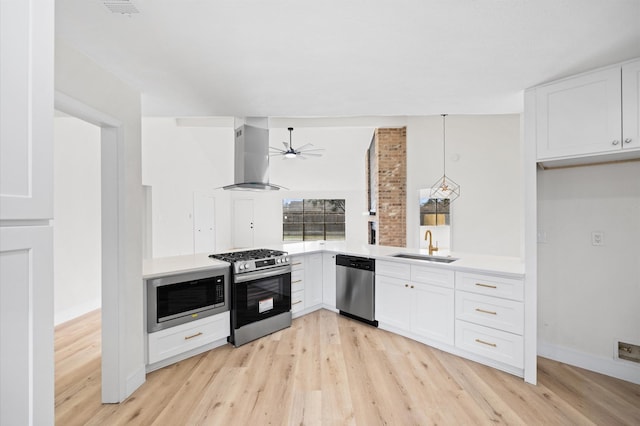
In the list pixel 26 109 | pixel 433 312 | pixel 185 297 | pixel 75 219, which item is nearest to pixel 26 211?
pixel 26 109

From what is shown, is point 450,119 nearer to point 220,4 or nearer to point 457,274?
point 457,274

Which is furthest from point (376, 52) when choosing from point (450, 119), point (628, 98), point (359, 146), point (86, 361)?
point (359, 146)

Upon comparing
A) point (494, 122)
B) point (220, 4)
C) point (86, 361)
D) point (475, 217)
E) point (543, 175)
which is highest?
point (494, 122)

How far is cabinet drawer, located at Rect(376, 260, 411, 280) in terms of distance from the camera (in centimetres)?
297

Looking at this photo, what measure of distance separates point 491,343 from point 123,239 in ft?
10.2

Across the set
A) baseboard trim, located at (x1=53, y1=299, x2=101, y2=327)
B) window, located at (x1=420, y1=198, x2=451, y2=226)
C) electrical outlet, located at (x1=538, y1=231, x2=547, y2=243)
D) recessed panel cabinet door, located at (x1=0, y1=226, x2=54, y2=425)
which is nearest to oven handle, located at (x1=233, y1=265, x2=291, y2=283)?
recessed panel cabinet door, located at (x1=0, y1=226, x2=54, y2=425)

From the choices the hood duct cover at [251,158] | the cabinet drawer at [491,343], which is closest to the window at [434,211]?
the cabinet drawer at [491,343]

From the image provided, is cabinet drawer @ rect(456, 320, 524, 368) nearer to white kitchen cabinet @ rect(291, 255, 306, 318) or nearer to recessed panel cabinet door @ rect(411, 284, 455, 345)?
recessed panel cabinet door @ rect(411, 284, 455, 345)

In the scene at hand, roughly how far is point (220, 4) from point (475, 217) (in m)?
5.14

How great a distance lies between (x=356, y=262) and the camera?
343 cm

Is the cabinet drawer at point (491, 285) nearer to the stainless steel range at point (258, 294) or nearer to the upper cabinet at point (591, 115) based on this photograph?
the upper cabinet at point (591, 115)

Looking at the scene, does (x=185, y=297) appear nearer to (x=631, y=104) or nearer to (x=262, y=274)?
(x=262, y=274)

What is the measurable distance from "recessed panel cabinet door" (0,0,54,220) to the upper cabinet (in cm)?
278

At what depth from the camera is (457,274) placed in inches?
103
